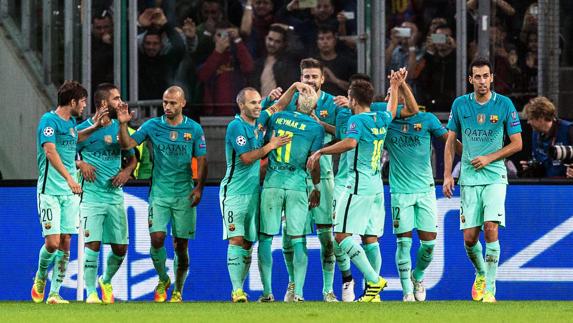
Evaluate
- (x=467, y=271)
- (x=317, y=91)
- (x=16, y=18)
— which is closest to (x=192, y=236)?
(x=317, y=91)

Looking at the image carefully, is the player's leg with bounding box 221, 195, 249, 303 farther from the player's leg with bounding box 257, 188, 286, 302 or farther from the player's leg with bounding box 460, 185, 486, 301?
the player's leg with bounding box 460, 185, 486, 301

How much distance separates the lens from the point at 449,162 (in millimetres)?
12109

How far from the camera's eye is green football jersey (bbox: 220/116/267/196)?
12383 millimetres

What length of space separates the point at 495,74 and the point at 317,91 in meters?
2.52

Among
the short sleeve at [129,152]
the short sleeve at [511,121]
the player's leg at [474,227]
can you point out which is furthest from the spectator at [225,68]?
the short sleeve at [511,121]

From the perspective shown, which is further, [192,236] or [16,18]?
[16,18]

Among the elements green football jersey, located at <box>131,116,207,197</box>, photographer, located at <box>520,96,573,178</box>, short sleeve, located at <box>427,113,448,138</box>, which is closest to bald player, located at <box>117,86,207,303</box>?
green football jersey, located at <box>131,116,207,197</box>

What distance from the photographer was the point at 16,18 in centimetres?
1506

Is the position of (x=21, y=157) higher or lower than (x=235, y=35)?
lower

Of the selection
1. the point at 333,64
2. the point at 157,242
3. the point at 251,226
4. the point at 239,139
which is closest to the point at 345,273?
the point at 251,226

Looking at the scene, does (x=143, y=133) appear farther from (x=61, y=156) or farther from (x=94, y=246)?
(x=94, y=246)

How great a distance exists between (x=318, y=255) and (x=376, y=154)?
1.90 meters

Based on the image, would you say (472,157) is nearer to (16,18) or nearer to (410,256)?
(410,256)

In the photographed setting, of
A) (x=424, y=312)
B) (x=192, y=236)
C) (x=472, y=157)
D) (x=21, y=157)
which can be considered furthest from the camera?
(x=21, y=157)
